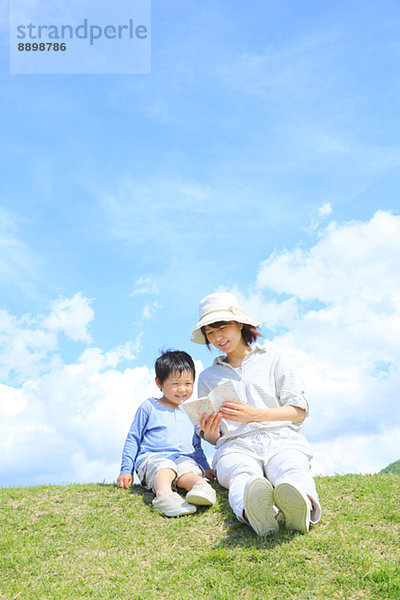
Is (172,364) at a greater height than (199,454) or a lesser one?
greater

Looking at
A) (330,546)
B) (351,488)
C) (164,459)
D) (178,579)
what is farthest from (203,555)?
(351,488)

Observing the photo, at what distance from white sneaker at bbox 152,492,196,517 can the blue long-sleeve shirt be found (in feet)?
2.13

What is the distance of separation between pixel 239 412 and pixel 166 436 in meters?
1.35

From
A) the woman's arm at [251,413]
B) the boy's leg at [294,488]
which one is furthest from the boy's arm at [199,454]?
the boy's leg at [294,488]

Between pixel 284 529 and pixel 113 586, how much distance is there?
1.54 metres

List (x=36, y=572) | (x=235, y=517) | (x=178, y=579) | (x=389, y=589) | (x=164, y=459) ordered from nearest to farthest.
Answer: (x=389, y=589) → (x=178, y=579) → (x=36, y=572) → (x=235, y=517) → (x=164, y=459)

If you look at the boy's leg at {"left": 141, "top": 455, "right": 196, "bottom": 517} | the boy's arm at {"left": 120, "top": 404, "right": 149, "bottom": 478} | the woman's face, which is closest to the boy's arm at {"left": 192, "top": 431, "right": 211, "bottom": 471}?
the boy's leg at {"left": 141, "top": 455, "right": 196, "bottom": 517}

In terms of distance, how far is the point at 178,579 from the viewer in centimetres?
458

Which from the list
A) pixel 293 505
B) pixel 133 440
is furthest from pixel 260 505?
pixel 133 440

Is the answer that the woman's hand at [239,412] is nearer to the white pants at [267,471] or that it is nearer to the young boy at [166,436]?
the white pants at [267,471]

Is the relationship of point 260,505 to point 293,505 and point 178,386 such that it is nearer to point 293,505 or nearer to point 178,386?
point 293,505

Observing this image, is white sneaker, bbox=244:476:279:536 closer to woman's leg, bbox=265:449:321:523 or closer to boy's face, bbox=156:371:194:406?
woman's leg, bbox=265:449:321:523

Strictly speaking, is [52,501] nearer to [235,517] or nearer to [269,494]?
[235,517]

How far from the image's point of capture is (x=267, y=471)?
17.3 ft
